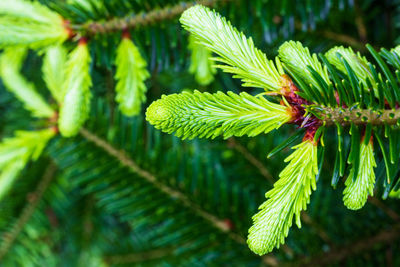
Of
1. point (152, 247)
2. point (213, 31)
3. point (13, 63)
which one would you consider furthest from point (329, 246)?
point (13, 63)

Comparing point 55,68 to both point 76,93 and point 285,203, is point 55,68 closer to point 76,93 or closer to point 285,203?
point 76,93

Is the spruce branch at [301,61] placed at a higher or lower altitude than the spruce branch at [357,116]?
higher

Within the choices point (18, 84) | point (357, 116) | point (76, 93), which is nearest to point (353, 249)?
point (357, 116)

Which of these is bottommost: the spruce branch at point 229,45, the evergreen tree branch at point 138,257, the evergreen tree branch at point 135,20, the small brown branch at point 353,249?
the small brown branch at point 353,249

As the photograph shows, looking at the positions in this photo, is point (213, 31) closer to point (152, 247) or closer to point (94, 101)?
point (94, 101)

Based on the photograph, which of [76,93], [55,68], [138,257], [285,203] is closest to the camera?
[285,203]

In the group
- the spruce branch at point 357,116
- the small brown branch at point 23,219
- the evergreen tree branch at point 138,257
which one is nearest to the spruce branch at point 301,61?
the spruce branch at point 357,116

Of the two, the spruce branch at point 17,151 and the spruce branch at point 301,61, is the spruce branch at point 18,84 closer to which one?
the spruce branch at point 17,151
